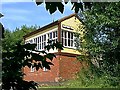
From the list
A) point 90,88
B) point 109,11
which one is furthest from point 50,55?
point 109,11

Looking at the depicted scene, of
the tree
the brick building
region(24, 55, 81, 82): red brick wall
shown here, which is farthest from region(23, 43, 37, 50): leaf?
region(24, 55, 81, 82): red brick wall

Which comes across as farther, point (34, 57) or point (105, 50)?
point (105, 50)

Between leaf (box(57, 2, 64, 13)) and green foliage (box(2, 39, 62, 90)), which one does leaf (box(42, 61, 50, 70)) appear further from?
leaf (box(57, 2, 64, 13))

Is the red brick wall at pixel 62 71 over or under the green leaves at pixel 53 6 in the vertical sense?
under

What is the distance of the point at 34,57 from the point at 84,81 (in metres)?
17.4

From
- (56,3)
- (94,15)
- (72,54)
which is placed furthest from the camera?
(72,54)

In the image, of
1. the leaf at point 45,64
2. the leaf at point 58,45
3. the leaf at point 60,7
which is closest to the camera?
the leaf at point 60,7

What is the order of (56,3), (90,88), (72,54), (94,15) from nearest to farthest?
(56,3) → (90,88) → (94,15) → (72,54)

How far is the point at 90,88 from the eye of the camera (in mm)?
18000

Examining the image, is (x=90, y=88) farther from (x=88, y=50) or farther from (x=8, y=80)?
(x=8, y=80)

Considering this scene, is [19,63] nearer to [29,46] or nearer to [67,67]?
[29,46]

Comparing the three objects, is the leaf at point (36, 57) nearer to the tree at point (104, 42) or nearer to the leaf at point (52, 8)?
the leaf at point (52, 8)

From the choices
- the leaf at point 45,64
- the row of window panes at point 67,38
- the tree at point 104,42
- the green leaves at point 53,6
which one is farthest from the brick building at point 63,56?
the green leaves at point 53,6

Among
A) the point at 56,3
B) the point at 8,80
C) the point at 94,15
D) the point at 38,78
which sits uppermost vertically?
the point at 94,15
